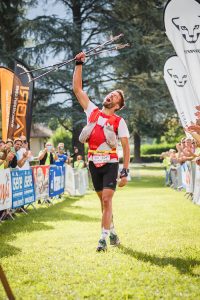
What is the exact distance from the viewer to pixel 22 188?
41.0ft

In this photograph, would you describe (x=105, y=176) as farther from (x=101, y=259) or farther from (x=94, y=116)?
(x=101, y=259)

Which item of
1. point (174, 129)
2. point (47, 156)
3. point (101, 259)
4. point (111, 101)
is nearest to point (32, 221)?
point (111, 101)

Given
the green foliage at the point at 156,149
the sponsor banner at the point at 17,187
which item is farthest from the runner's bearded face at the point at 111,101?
the green foliage at the point at 156,149

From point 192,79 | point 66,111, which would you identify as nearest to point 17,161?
point 192,79

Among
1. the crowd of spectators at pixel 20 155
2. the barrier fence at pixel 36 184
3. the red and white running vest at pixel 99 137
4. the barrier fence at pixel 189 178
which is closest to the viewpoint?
the red and white running vest at pixel 99 137

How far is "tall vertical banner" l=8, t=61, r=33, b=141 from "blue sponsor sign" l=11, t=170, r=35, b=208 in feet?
6.67

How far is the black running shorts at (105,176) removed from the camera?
7.02 metres

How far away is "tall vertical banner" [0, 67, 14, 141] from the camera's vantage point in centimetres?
1469

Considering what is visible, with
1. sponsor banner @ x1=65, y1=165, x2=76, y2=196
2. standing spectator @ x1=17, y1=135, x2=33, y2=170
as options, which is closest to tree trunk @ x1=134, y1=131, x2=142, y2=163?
sponsor banner @ x1=65, y1=165, x2=76, y2=196

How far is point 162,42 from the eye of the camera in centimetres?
3300

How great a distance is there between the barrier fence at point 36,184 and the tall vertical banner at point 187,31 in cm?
489

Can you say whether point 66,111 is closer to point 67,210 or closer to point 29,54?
point 29,54

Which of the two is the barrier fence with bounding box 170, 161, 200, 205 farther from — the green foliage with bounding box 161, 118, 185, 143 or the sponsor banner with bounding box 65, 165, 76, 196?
the green foliage with bounding box 161, 118, 185, 143

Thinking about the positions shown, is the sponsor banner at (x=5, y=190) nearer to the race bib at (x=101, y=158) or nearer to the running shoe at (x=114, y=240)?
the running shoe at (x=114, y=240)
